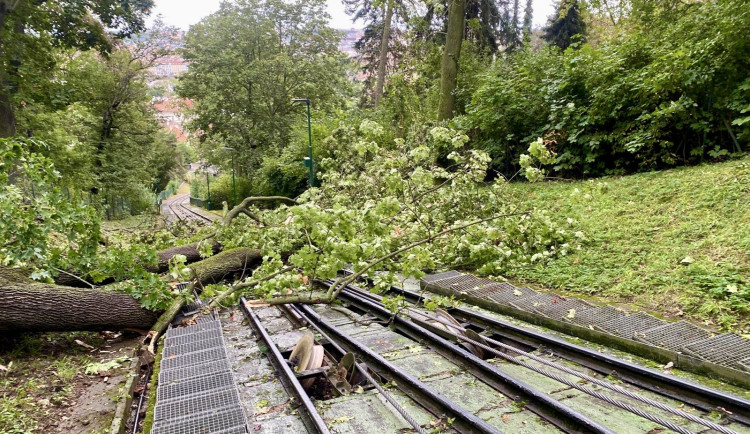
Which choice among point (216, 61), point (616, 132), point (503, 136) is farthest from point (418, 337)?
point (216, 61)

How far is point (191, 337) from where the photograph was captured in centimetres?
626

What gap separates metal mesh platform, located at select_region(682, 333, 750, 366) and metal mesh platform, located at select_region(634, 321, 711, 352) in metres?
0.09

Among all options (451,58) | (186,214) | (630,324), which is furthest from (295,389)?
(186,214)

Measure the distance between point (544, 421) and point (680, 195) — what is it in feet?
21.2

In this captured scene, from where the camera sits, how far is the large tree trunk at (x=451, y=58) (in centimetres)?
1606

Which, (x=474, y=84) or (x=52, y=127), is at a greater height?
(x=474, y=84)

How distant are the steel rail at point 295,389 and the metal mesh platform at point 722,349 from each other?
3558mm

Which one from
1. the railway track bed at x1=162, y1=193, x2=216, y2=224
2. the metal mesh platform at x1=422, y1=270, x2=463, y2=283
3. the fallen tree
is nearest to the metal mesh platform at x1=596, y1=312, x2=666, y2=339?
the metal mesh platform at x1=422, y1=270, x2=463, y2=283

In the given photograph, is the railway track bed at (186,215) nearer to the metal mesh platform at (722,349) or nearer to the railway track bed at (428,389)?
the railway track bed at (428,389)

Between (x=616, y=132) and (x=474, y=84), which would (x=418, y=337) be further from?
(x=474, y=84)

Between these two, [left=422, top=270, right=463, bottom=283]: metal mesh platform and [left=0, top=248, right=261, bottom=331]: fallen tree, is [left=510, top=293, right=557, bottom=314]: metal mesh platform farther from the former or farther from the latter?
[left=0, top=248, right=261, bottom=331]: fallen tree

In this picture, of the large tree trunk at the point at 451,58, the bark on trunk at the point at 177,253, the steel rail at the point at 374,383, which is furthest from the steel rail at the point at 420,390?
the large tree trunk at the point at 451,58

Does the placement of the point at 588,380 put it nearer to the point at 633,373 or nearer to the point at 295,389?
the point at 633,373

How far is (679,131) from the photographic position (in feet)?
33.6
